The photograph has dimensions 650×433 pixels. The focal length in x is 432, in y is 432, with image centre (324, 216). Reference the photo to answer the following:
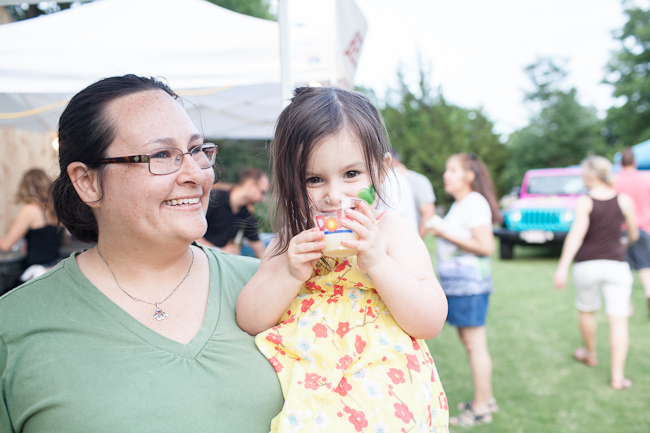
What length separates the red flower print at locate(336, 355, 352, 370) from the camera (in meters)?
1.35

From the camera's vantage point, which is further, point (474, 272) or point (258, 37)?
point (474, 272)

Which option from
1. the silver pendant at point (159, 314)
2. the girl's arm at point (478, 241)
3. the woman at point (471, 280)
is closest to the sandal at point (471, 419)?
the woman at point (471, 280)

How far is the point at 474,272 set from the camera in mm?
3633

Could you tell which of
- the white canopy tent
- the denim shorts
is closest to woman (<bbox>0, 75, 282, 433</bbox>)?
the white canopy tent

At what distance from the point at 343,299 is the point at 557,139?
33.3m

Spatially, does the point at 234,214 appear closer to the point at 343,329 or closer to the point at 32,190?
the point at 32,190

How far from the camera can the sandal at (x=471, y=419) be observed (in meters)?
3.63

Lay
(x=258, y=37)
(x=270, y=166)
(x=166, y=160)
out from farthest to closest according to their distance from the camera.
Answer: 1. (x=258, y=37)
2. (x=270, y=166)
3. (x=166, y=160)

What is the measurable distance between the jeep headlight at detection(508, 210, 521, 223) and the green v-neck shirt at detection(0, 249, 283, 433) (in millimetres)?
10097

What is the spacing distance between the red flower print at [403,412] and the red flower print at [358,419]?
98 mm

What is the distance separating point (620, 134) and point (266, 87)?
28036 millimetres

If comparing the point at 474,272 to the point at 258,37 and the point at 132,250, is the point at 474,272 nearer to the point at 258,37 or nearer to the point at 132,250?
the point at 258,37

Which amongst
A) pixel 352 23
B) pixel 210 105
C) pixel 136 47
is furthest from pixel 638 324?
pixel 136 47

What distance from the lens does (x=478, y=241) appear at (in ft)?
11.9
